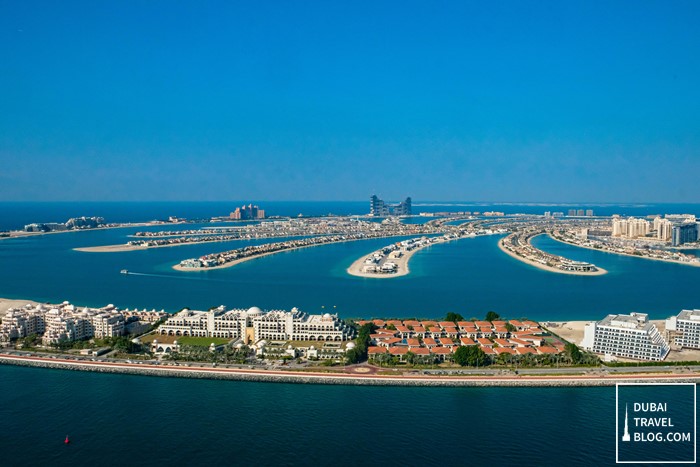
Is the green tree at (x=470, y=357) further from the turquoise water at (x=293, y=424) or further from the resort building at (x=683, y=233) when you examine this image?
the resort building at (x=683, y=233)

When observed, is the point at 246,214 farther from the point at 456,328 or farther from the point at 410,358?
the point at 410,358

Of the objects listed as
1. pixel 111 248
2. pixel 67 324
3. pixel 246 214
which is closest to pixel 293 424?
pixel 67 324

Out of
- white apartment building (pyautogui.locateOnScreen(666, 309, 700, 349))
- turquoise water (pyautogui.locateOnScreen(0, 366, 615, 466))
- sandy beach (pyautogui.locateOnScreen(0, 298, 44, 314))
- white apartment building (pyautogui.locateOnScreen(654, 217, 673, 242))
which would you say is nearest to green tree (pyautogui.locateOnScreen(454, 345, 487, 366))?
turquoise water (pyautogui.locateOnScreen(0, 366, 615, 466))

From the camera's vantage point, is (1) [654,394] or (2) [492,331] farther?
Result: (2) [492,331]

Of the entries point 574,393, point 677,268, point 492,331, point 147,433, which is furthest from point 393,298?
point 677,268

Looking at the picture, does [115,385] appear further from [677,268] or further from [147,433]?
[677,268]
